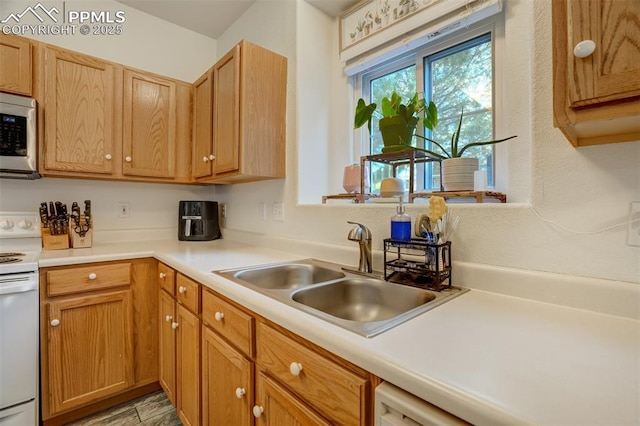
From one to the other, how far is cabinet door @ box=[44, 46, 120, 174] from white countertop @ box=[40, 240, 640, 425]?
1655 mm

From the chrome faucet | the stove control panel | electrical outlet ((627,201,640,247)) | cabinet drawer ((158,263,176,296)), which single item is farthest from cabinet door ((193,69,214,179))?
electrical outlet ((627,201,640,247))

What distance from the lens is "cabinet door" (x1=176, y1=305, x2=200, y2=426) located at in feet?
4.25

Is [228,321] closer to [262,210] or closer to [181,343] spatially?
[181,343]

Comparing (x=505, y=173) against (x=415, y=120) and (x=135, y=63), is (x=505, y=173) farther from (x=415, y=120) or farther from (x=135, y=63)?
(x=135, y=63)

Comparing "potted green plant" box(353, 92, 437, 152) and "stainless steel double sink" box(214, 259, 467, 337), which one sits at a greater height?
"potted green plant" box(353, 92, 437, 152)

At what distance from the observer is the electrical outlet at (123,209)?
2.19 metres

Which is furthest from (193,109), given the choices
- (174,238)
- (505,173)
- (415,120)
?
(505,173)

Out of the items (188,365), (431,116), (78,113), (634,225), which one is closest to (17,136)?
(78,113)

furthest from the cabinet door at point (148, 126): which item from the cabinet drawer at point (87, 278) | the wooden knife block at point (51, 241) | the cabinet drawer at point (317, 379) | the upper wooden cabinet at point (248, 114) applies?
the cabinet drawer at point (317, 379)

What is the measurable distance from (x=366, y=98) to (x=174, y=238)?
186 centimetres

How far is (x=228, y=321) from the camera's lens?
41.6 inches

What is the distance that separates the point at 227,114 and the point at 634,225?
1857 mm

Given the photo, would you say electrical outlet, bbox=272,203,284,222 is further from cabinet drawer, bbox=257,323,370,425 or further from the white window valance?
cabinet drawer, bbox=257,323,370,425

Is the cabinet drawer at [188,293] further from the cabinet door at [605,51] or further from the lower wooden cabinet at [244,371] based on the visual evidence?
the cabinet door at [605,51]
